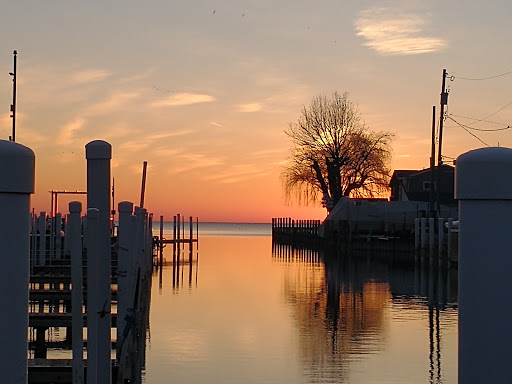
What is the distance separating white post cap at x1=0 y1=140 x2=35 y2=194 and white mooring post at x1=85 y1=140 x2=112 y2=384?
367cm

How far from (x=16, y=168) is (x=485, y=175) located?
1.52m

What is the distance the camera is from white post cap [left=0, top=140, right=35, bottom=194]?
8.35ft

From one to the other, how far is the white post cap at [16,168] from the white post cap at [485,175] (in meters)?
1.40

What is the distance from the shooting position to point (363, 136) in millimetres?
69562

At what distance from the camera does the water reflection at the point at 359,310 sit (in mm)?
12836

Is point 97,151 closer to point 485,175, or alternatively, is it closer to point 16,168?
point 16,168

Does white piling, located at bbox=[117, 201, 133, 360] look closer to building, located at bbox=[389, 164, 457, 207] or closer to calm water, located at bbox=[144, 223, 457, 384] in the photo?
calm water, located at bbox=[144, 223, 457, 384]

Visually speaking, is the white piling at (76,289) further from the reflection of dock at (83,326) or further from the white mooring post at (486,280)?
the white mooring post at (486,280)

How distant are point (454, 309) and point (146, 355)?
978cm

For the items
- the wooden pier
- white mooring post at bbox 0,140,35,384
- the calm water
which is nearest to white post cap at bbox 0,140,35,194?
white mooring post at bbox 0,140,35,384

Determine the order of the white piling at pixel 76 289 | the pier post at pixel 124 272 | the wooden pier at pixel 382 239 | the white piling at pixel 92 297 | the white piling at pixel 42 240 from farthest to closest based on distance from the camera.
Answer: the wooden pier at pixel 382 239 → the white piling at pixel 42 240 → the pier post at pixel 124 272 → the white piling at pixel 92 297 → the white piling at pixel 76 289

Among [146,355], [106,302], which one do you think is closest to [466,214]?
[106,302]

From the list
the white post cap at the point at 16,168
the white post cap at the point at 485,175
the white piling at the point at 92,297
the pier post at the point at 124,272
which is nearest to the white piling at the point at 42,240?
the pier post at the point at 124,272

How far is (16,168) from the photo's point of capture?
104 inches
